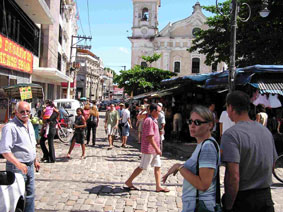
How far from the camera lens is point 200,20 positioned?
48.1 meters

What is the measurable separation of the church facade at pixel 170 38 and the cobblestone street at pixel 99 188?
132ft

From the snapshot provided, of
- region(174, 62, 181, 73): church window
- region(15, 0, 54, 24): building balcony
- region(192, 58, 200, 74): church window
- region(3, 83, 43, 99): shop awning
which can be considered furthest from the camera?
region(174, 62, 181, 73): church window

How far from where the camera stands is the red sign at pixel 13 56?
496 inches

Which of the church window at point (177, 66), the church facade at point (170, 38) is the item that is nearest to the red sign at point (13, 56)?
the church facade at point (170, 38)

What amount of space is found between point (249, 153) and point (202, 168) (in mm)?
441

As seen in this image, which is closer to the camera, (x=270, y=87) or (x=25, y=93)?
(x=270, y=87)

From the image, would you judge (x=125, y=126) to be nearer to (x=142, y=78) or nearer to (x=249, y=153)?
(x=249, y=153)

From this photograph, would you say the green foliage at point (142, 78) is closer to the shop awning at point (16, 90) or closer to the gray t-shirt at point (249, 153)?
the shop awning at point (16, 90)

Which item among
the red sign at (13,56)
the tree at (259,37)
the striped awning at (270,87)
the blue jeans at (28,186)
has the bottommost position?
the blue jeans at (28,186)

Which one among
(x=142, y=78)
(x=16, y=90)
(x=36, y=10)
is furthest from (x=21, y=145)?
(x=142, y=78)

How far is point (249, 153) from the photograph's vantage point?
257 centimetres

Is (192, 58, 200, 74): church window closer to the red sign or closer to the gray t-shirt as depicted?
the red sign

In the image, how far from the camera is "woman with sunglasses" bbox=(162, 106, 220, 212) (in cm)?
247

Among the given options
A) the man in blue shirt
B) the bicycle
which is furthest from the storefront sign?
the bicycle
